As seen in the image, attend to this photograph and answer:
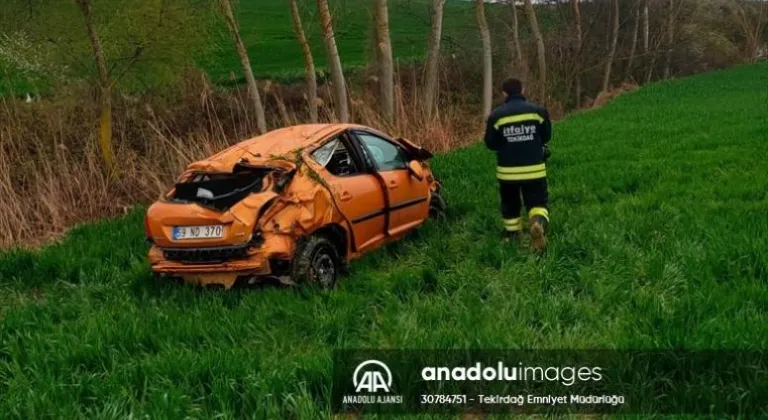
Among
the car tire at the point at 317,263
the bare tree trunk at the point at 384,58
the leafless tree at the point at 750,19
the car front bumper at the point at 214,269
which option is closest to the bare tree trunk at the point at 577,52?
the bare tree trunk at the point at 384,58

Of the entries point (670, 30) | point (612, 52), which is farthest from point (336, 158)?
point (670, 30)

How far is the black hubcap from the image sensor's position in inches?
237

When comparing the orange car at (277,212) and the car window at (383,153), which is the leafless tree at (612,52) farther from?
the orange car at (277,212)

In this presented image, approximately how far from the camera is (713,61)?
1880 inches

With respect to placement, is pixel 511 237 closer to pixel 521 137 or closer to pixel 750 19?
pixel 521 137

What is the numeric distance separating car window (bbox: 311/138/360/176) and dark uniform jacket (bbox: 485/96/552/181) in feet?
4.80

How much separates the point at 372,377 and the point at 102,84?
13.9 meters

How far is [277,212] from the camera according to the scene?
590 centimetres

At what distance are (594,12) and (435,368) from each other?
3908 centimetres

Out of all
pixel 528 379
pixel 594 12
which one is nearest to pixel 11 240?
pixel 528 379

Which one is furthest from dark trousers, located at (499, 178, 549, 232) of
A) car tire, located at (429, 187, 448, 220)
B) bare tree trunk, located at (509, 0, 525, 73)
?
bare tree trunk, located at (509, 0, 525, 73)

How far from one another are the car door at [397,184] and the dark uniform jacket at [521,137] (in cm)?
106

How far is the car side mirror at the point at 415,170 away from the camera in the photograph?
770 cm

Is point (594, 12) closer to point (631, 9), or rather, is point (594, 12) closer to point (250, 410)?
point (631, 9)
